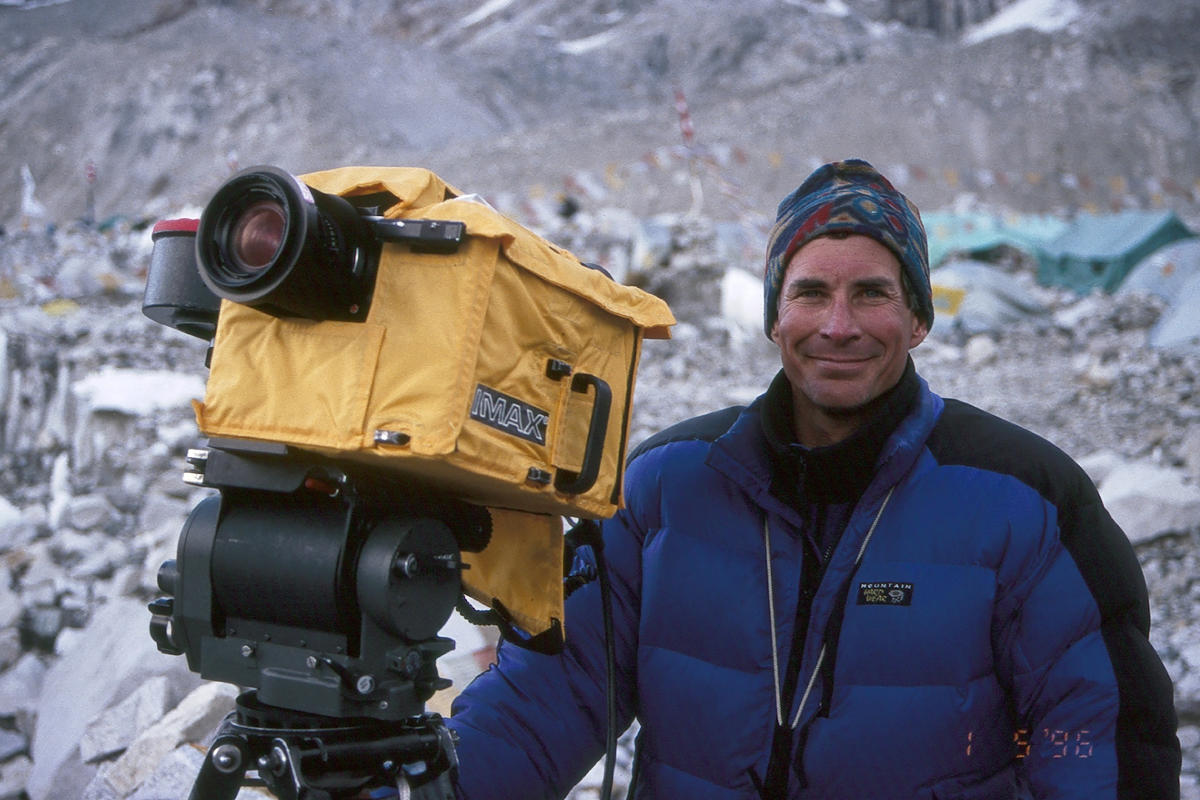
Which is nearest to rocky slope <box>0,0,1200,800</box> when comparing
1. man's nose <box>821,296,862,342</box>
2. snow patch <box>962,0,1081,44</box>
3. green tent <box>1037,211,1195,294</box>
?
snow patch <box>962,0,1081,44</box>

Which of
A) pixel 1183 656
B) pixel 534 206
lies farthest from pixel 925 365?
pixel 534 206

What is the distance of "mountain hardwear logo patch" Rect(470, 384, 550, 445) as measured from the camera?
1.24 meters

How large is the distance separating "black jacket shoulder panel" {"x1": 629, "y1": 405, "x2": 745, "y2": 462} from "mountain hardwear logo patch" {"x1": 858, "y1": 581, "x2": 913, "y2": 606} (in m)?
0.37

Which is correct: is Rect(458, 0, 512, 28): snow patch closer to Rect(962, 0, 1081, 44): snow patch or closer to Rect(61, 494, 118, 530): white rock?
Rect(962, 0, 1081, 44): snow patch

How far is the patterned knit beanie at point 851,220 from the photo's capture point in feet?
5.72

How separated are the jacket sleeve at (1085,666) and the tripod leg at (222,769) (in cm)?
105

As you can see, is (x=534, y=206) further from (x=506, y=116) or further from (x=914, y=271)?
(x=506, y=116)

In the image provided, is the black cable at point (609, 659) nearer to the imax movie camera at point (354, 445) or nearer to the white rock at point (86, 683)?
the imax movie camera at point (354, 445)

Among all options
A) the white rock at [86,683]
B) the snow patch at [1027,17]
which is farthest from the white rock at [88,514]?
the snow patch at [1027,17]

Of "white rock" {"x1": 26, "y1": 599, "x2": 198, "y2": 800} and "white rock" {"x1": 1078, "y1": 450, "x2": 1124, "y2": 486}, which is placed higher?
"white rock" {"x1": 1078, "y1": 450, "x2": 1124, "y2": 486}

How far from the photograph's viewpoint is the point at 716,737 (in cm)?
168

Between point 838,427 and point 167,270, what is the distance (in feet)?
3.44

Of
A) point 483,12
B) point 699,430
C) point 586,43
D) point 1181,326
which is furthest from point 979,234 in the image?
point 483,12

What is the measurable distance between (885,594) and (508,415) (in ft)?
2.22
